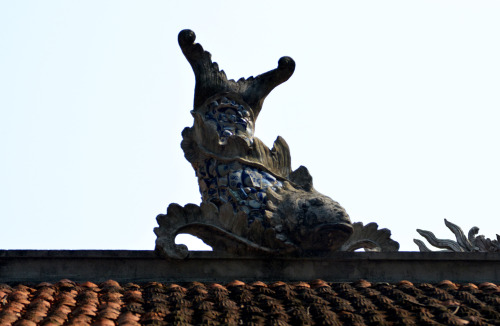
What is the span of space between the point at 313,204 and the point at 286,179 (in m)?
1.01

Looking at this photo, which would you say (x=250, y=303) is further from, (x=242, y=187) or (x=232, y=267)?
(x=242, y=187)

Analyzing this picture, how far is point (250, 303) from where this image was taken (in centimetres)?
1299

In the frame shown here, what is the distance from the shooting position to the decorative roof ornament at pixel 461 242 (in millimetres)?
15367

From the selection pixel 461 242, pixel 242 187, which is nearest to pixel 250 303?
pixel 242 187

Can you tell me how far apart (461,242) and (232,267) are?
292cm

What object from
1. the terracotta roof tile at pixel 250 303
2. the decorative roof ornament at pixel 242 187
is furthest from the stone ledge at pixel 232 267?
the terracotta roof tile at pixel 250 303

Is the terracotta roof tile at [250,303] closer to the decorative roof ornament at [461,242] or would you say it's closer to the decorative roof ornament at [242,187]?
the decorative roof ornament at [242,187]

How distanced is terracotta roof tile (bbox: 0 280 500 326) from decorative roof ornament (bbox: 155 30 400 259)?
0.69 meters

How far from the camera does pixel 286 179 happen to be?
622 inches

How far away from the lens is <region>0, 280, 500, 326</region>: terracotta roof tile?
1228 centimetres

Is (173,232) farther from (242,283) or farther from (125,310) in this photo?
(125,310)

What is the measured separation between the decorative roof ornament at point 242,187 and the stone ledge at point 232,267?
0.15 metres

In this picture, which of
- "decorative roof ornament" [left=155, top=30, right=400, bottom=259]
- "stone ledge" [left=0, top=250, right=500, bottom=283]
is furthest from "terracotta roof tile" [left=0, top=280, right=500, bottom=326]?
"decorative roof ornament" [left=155, top=30, right=400, bottom=259]

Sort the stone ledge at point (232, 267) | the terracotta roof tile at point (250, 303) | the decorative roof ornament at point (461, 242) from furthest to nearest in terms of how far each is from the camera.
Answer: the decorative roof ornament at point (461, 242) → the stone ledge at point (232, 267) → the terracotta roof tile at point (250, 303)
